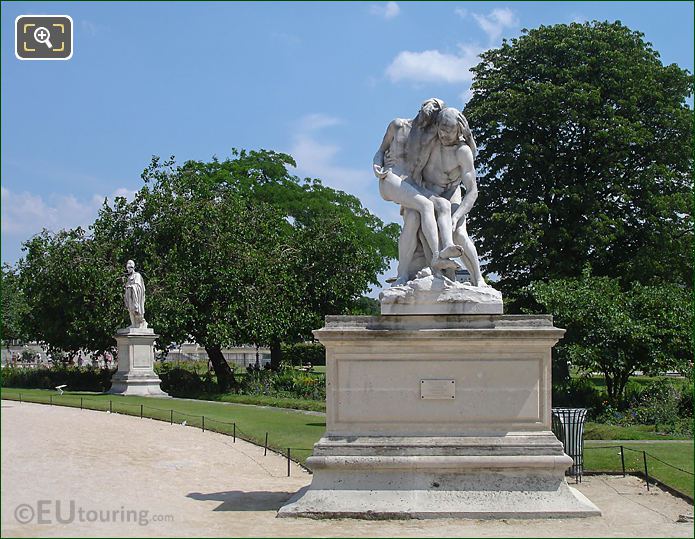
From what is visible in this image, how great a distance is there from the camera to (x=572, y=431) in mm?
13680

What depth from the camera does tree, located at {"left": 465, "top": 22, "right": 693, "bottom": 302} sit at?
3131 centimetres

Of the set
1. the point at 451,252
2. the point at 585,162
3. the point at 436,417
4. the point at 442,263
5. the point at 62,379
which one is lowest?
the point at 62,379

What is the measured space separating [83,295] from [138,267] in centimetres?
233

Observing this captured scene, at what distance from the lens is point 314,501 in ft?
33.9

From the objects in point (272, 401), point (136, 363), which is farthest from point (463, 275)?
point (136, 363)

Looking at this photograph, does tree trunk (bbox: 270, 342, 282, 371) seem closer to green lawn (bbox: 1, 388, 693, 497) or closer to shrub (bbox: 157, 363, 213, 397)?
shrub (bbox: 157, 363, 213, 397)

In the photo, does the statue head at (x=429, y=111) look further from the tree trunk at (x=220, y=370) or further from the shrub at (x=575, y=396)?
the tree trunk at (x=220, y=370)

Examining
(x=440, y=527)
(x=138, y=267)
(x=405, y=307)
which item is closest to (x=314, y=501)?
(x=440, y=527)

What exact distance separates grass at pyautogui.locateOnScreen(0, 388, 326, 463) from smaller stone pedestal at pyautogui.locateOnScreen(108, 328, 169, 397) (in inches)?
72.3

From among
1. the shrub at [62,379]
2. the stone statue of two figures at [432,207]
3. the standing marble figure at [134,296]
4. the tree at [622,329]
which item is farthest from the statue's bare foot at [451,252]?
the shrub at [62,379]

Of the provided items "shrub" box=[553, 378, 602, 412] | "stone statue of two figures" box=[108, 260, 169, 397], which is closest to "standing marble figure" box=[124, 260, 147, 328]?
"stone statue of two figures" box=[108, 260, 169, 397]

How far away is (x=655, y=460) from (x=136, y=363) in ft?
66.7

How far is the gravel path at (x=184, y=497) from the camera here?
9.43 m

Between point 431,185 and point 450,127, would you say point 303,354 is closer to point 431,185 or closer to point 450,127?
point 431,185
